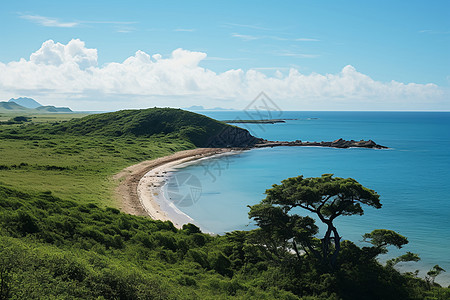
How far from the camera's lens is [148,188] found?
52.4 metres

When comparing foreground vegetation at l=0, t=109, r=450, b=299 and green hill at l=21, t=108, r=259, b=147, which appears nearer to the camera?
foreground vegetation at l=0, t=109, r=450, b=299

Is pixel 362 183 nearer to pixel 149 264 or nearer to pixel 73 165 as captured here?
pixel 73 165

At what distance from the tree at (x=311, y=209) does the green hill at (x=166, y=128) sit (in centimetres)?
8947

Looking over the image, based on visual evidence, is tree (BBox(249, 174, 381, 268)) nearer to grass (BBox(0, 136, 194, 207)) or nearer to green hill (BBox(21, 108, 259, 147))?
grass (BBox(0, 136, 194, 207))

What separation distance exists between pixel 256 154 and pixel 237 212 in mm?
59648

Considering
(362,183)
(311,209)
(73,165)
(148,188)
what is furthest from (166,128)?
(311,209)

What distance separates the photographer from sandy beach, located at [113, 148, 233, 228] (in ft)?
129

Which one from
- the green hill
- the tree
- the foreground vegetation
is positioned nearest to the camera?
the foreground vegetation

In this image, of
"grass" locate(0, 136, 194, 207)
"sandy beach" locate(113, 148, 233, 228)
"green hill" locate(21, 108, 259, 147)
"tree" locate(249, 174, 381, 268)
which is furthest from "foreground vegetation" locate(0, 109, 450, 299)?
"green hill" locate(21, 108, 259, 147)

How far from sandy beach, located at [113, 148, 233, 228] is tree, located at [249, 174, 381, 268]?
16579 millimetres

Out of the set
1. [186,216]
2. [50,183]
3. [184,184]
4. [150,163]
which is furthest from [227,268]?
[150,163]

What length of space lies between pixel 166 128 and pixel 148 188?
72250 millimetres

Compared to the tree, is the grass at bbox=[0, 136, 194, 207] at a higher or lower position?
lower

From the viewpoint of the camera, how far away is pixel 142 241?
79.0 feet
